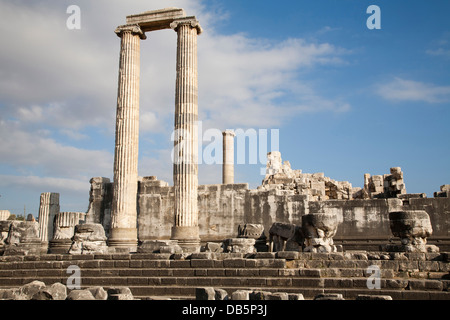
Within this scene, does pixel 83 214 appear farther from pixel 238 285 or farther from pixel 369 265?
pixel 369 265

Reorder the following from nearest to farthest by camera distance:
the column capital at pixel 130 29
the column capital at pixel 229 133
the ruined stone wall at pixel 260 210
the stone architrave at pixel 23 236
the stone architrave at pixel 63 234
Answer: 1. the stone architrave at pixel 23 236
2. the ruined stone wall at pixel 260 210
3. the stone architrave at pixel 63 234
4. the column capital at pixel 130 29
5. the column capital at pixel 229 133

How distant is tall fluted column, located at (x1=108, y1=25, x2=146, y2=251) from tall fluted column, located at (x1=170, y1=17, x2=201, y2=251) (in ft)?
7.04

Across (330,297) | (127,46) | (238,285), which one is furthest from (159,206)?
(330,297)

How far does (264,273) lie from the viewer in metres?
8.96

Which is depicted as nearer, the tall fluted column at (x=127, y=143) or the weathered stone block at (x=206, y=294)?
the weathered stone block at (x=206, y=294)

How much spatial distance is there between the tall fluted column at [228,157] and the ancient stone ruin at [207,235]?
0.20 feet

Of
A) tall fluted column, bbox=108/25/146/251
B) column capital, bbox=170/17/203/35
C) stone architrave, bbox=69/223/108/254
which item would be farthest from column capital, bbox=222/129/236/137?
stone architrave, bbox=69/223/108/254

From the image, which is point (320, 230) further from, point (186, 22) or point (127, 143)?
point (186, 22)

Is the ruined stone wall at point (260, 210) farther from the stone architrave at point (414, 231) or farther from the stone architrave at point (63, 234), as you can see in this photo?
the stone architrave at point (414, 231)

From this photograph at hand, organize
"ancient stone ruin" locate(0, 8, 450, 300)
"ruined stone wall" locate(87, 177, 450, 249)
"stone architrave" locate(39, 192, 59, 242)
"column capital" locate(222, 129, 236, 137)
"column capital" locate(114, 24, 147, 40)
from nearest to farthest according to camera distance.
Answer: "ancient stone ruin" locate(0, 8, 450, 300)
"ruined stone wall" locate(87, 177, 450, 249)
"column capital" locate(114, 24, 147, 40)
"stone architrave" locate(39, 192, 59, 242)
"column capital" locate(222, 129, 236, 137)

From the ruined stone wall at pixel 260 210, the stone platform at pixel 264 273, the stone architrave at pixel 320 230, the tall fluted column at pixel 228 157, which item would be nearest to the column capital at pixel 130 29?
the ruined stone wall at pixel 260 210

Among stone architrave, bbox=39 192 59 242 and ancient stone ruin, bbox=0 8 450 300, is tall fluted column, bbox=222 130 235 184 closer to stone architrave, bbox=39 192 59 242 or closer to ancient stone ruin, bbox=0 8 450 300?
ancient stone ruin, bbox=0 8 450 300

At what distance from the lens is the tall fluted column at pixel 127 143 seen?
17.7 metres

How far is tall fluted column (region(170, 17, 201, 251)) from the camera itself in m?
17.0
